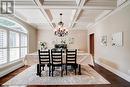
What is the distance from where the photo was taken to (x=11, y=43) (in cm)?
679

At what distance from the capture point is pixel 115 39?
5613mm

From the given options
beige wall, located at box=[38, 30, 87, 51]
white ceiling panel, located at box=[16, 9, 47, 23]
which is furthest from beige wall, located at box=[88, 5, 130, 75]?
beige wall, located at box=[38, 30, 87, 51]

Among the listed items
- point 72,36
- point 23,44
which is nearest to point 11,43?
point 23,44

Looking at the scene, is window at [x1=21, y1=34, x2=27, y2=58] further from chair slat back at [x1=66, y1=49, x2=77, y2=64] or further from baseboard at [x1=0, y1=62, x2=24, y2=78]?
chair slat back at [x1=66, y1=49, x2=77, y2=64]

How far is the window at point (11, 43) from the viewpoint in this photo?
573 cm

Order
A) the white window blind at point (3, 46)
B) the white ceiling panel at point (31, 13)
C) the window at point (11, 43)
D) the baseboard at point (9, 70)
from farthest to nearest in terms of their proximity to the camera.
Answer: the white ceiling panel at point (31, 13), the window at point (11, 43), the white window blind at point (3, 46), the baseboard at point (9, 70)

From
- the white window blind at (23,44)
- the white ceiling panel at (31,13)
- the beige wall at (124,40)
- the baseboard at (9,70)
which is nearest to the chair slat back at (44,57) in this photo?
the baseboard at (9,70)

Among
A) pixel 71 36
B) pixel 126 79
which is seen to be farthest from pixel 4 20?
pixel 71 36

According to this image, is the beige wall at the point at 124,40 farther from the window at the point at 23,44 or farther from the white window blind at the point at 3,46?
the window at the point at 23,44

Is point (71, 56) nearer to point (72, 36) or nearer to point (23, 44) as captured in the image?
point (23, 44)

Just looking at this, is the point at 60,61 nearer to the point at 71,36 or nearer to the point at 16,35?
the point at 16,35

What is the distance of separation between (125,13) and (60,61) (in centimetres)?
282

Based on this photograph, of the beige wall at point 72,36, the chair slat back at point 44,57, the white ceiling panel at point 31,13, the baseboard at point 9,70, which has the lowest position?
the baseboard at point 9,70

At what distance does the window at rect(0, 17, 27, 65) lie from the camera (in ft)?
18.8
